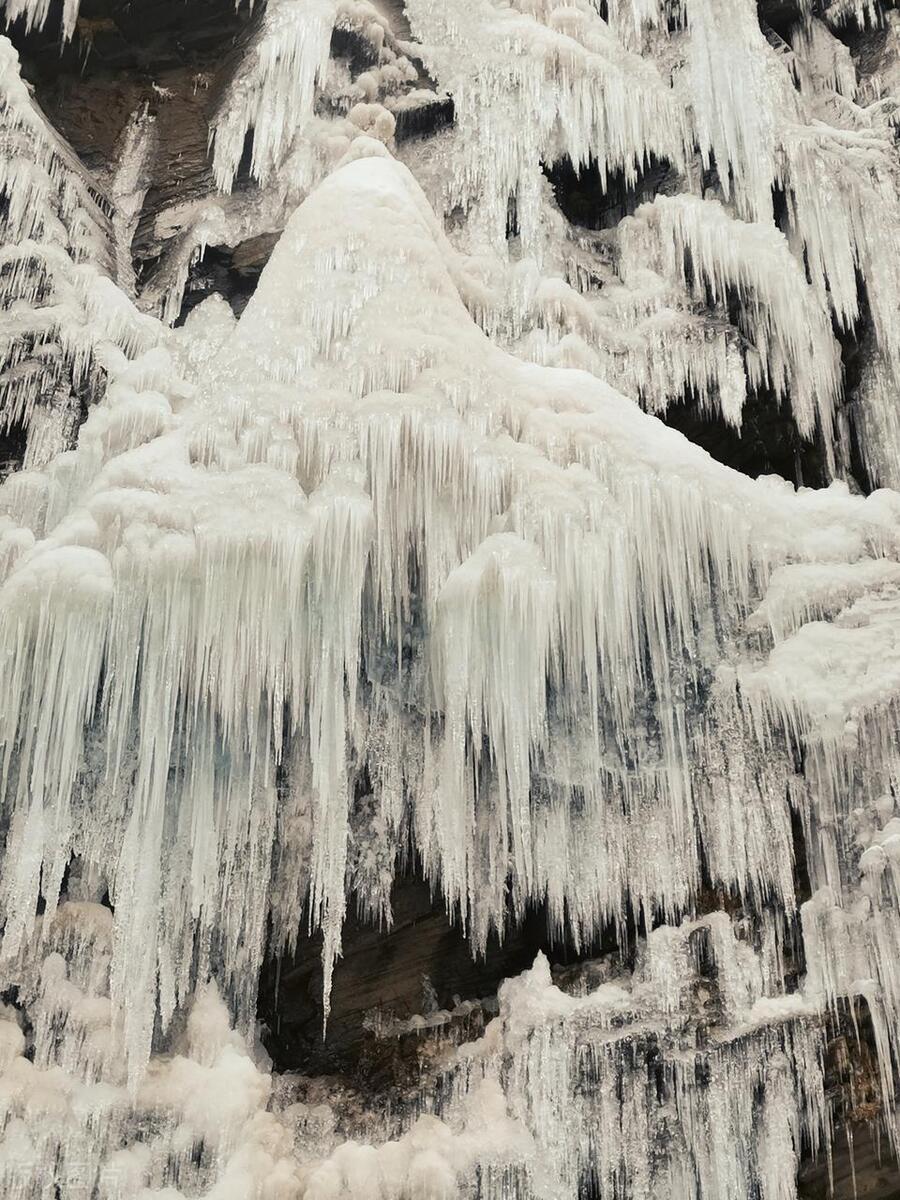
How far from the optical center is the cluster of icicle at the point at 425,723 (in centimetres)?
676

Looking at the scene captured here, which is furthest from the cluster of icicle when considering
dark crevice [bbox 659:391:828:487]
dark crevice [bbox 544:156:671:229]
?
dark crevice [bbox 544:156:671:229]

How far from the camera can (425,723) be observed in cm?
794

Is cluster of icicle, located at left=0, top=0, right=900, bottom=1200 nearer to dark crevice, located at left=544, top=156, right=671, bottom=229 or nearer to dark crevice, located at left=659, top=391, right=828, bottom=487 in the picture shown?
dark crevice, located at left=659, top=391, right=828, bottom=487

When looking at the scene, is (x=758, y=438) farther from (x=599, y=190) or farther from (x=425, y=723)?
(x=425, y=723)

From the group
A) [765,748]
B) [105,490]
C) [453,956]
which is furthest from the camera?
[453,956]

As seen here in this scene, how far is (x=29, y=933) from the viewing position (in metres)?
7.80

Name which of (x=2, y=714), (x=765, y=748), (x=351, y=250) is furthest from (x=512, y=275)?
(x=2, y=714)

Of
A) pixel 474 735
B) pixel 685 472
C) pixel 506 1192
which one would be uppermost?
pixel 685 472

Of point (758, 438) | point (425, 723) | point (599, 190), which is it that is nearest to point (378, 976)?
point (425, 723)

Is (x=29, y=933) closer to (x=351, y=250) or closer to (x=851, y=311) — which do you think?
(x=351, y=250)

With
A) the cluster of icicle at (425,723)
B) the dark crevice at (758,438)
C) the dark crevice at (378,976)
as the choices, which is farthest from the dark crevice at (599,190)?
the dark crevice at (378,976)

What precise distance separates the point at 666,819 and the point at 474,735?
1.77 metres

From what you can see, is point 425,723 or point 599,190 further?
point 599,190

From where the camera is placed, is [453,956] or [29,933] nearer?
[29,933]
